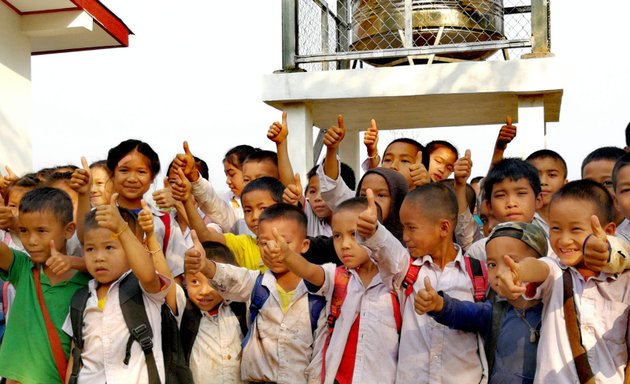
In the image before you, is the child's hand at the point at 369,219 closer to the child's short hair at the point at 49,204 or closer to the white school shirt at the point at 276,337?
the white school shirt at the point at 276,337

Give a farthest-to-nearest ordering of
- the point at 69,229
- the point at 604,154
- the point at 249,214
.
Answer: the point at 604,154 < the point at 249,214 < the point at 69,229

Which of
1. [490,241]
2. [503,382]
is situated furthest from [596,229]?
[503,382]

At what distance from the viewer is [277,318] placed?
4285mm

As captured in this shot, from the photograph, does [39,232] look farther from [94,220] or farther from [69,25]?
[69,25]

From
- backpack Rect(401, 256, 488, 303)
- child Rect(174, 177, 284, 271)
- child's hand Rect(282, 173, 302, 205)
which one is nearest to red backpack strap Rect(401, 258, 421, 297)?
backpack Rect(401, 256, 488, 303)

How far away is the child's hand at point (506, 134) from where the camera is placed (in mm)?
5066

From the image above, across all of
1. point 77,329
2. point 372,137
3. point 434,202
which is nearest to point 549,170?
point 372,137

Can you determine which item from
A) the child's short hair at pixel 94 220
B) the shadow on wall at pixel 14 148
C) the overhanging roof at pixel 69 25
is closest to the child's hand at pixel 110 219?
the child's short hair at pixel 94 220

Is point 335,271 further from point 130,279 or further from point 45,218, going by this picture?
point 45,218

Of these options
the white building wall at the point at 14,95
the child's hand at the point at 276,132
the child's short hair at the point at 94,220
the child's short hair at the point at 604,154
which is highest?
the white building wall at the point at 14,95

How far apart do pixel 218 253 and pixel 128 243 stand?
681 millimetres

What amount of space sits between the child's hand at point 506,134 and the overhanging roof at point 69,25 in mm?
4820

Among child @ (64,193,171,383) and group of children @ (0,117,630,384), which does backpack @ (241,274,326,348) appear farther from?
child @ (64,193,171,383)

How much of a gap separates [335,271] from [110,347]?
1132mm
